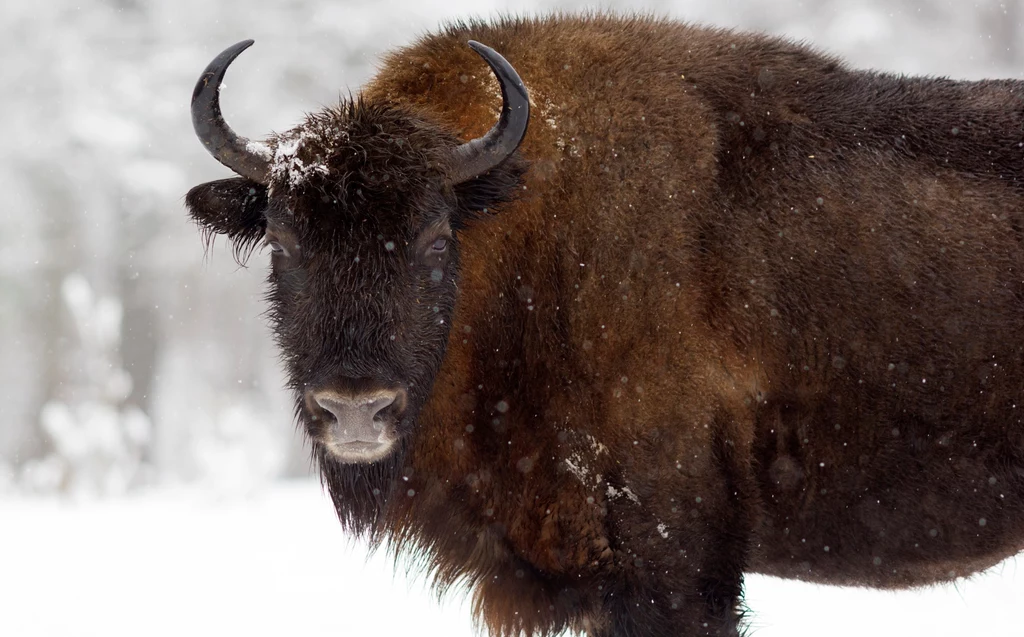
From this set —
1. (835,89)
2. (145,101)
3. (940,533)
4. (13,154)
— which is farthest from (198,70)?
(940,533)

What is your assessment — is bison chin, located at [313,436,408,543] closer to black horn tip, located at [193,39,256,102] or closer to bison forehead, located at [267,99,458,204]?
bison forehead, located at [267,99,458,204]

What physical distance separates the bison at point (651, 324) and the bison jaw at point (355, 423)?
8.2 inches

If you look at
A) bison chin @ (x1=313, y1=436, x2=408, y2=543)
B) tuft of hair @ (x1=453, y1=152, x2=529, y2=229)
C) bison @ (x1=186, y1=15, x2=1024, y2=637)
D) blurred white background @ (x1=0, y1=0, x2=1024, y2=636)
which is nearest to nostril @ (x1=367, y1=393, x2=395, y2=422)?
bison @ (x1=186, y1=15, x2=1024, y2=637)

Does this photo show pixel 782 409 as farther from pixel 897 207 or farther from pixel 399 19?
pixel 399 19

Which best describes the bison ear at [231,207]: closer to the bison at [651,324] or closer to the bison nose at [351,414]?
the bison at [651,324]

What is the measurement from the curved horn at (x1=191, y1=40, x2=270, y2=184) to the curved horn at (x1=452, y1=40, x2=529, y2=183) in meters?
0.90

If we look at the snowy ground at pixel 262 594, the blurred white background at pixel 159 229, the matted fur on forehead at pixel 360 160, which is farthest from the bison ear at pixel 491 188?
the blurred white background at pixel 159 229

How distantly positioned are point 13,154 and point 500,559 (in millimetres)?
17579

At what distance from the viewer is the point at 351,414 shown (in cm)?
357

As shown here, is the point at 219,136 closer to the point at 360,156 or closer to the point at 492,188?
the point at 360,156

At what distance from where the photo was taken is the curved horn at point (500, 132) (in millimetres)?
3789

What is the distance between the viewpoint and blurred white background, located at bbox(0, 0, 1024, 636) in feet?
56.3

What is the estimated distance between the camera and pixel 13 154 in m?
18.1

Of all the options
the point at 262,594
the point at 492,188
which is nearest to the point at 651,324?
the point at 492,188
